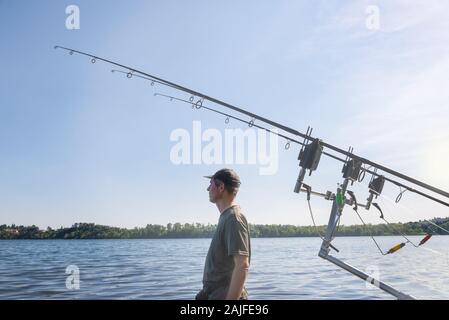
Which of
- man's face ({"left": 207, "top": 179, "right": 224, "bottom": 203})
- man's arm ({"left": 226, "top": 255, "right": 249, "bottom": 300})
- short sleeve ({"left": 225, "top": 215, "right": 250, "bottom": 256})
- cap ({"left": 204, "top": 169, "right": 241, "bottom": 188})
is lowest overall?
man's arm ({"left": 226, "top": 255, "right": 249, "bottom": 300})

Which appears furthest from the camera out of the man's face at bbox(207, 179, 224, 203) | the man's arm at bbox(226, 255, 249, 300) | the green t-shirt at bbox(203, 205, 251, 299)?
the man's face at bbox(207, 179, 224, 203)

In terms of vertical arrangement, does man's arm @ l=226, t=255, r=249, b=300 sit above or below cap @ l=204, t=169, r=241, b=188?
below

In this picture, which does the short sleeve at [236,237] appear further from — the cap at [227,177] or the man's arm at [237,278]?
the cap at [227,177]

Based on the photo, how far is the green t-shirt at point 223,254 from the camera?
3.05 metres

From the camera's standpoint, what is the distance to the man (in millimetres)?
2953

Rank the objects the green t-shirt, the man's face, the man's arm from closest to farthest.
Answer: the man's arm → the green t-shirt → the man's face

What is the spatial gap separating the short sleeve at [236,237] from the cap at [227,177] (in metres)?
0.35

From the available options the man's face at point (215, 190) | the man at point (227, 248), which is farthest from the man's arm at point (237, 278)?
the man's face at point (215, 190)

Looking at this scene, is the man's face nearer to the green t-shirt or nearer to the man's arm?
the green t-shirt

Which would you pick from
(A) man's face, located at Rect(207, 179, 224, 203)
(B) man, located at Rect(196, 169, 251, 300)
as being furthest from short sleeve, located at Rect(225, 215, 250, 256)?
(A) man's face, located at Rect(207, 179, 224, 203)

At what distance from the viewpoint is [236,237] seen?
300 cm

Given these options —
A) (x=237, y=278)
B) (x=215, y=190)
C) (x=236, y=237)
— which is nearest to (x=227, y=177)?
(x=215, y=190)

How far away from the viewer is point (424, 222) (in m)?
4.98

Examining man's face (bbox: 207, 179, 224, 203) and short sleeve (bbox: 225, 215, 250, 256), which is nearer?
short sleeve (bbox: 225, 215, 250, 256)
